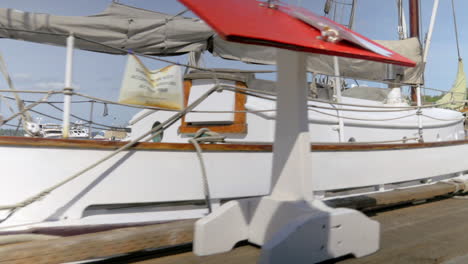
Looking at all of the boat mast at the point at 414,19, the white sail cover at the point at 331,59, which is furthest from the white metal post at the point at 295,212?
the boat mast at the point at 414,19

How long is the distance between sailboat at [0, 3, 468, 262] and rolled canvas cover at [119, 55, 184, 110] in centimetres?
16

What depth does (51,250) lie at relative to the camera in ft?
6.26

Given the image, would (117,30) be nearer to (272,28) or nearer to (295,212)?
(272,28)

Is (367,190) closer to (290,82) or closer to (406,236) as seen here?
(406,236)

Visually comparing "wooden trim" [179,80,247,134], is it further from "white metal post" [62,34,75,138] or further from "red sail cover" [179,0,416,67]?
"red sail cover" [179,0,416,67]

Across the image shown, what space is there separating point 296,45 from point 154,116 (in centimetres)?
365

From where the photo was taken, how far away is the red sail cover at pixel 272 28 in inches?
56.5

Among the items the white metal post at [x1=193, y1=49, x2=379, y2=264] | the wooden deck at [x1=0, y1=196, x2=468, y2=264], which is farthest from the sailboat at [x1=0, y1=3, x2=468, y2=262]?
the white metal post at [x1=193, y1=49, x2=379, y2=264]

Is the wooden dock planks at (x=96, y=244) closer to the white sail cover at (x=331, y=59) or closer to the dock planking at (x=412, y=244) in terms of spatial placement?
the dock planking at (x=412, y=244)

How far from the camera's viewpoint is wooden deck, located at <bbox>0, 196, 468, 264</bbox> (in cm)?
191

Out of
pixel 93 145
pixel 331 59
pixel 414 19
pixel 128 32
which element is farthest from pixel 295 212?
pixel 414 19

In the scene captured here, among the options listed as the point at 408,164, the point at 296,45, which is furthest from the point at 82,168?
the point at 408,164

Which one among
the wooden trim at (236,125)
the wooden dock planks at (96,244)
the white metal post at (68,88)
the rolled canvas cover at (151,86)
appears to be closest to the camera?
the wooden dock planks at (96,244)

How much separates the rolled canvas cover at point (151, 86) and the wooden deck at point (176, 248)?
113cm
